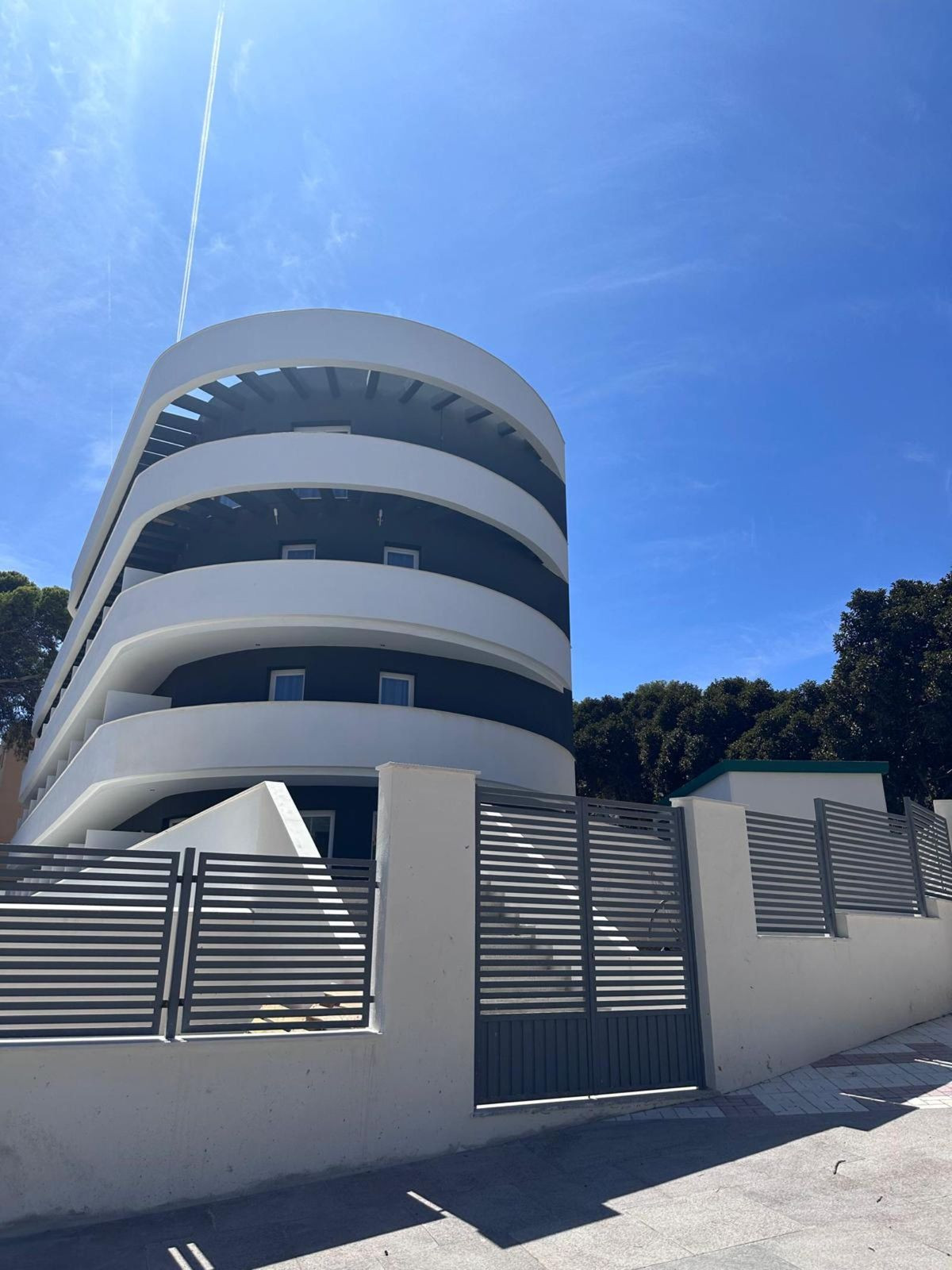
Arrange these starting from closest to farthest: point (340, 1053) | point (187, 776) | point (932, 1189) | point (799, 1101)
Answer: point (932, 1189) < point (340, 1053) < point (799, 1101) < point (187, 776)

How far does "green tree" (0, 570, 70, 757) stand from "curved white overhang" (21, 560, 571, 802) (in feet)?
68.6

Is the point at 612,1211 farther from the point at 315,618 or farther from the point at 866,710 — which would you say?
the point at 866,710

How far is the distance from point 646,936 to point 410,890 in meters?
2.53

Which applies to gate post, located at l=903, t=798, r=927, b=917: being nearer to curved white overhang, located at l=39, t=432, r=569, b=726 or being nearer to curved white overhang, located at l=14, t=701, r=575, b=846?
curved white overhang, located at l=14, t=701, r=575, b=846

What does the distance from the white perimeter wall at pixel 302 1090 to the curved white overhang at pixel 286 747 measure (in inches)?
356

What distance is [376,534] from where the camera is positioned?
18.7 meters

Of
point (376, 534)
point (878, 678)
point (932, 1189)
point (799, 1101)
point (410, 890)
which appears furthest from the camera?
point (878, 678)

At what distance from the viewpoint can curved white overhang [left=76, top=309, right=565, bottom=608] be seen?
697 inches

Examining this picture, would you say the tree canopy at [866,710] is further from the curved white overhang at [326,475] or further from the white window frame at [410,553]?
the white window frame at [410,553]

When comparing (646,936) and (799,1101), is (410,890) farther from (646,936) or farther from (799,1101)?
(799,1101)

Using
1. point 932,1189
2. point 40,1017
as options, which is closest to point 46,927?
point 40,1017

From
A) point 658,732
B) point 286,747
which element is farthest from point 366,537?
point 658,732

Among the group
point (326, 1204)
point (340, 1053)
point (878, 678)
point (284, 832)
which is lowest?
point (326, 1204)

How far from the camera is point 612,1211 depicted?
204 inches
